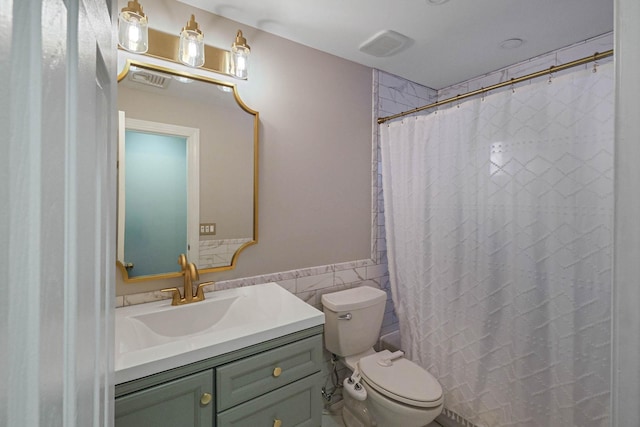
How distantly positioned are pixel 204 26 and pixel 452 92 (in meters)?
2.04

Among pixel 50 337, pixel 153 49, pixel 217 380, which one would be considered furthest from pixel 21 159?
pixel 153 49

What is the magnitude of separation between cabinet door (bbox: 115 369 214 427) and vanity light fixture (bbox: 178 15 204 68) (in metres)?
1.38

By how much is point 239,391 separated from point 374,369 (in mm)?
866

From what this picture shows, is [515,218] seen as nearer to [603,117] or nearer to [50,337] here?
[603,117]

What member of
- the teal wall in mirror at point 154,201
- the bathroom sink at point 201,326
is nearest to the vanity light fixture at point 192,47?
the teal wall in mirror at point 154,201

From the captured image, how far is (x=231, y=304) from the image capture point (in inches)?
55.9

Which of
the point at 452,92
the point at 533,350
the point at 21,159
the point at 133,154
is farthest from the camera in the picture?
the point at 452,92

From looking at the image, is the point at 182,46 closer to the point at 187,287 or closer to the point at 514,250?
the point at 187,287

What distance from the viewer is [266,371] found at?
110 centimetres

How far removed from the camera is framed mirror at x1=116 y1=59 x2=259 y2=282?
1280mm

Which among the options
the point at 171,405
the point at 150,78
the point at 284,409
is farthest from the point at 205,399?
the point at 150,78

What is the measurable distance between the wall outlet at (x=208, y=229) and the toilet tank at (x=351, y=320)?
797 millimetres

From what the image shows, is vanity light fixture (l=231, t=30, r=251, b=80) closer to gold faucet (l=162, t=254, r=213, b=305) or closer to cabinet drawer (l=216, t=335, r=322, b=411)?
gold faucet (l=162, t=254, r=213, b=305)

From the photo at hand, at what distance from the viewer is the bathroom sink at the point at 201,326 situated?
907 millimetres
